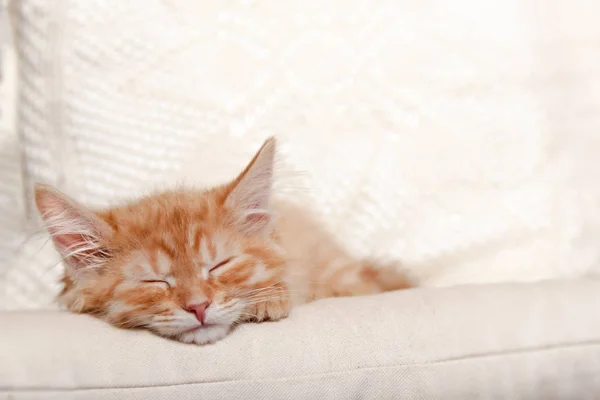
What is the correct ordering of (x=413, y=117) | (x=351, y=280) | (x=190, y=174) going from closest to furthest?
(x=351, y=280) < (x=190, y=174) < (x=413, y=117)

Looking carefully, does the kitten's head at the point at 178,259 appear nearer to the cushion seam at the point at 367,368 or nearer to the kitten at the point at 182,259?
the kitten at the point at 182,259

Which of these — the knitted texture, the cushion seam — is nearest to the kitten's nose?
the cushion seam

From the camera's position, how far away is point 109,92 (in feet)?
5.92

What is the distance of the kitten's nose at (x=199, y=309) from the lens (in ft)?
3.45

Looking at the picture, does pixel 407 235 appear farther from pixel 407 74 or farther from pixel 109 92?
pixel 109 92

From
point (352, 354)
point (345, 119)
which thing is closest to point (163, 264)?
point (352, 354)

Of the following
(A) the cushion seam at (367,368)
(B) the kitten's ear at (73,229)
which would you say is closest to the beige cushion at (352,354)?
(A) the cushion seam at (367,368)

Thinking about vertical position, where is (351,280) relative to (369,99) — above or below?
below

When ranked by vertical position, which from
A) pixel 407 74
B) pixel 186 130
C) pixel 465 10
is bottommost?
pixel 186 130

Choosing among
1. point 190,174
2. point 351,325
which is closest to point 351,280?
point 351,325

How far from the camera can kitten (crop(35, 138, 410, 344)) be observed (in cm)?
108

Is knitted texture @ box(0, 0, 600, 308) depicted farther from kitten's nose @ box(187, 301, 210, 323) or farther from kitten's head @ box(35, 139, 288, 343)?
kitten's nose @ box(187, 301, 210, 323)

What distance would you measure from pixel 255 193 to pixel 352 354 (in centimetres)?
38

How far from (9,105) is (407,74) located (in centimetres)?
125
